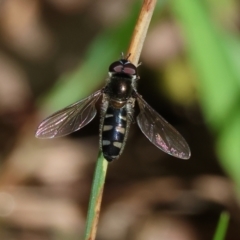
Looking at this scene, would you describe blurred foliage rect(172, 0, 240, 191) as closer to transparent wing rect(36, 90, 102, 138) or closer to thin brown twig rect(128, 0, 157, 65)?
transparent wing rect(36, 90, 102, 138)

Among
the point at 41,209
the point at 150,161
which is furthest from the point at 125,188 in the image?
the point at 41,209

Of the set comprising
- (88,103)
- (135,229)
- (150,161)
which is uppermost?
(150,161)

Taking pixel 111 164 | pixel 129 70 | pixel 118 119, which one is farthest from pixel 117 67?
pixel 111 164

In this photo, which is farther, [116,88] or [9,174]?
[9,174]

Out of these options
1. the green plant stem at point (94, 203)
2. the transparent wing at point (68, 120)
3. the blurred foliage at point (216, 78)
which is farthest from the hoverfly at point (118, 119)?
the green plant stem at point (94, 203)

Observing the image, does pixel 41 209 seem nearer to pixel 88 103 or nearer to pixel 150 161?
pixel 150 161

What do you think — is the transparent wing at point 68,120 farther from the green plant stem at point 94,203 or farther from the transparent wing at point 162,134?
the green plant stem at point 94,203

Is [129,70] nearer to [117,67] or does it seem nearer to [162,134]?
[117,67]

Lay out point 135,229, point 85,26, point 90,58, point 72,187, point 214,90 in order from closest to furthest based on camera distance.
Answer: point 214,90
point 90,58
point 135,229
point 72,187
point 85,26
